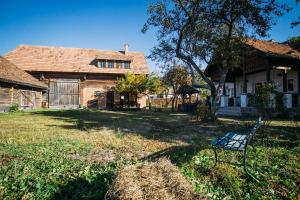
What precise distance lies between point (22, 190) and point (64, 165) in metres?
1.05

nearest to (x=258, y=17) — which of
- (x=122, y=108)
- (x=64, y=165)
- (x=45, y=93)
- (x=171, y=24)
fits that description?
(x=171, y=24)

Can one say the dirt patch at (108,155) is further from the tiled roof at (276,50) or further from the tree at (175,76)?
Answer: the tree at (175,76)

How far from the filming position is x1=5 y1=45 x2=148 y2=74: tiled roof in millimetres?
29203

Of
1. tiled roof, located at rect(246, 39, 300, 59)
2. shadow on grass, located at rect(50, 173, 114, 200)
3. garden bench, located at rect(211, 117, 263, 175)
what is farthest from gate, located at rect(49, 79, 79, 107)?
garden bench, located at rect(211, 117, 263, 175)

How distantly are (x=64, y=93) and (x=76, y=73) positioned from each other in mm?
2944

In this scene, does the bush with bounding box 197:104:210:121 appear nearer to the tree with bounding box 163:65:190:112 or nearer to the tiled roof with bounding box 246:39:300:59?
the tiled roof with bounding box 246:39:300:59

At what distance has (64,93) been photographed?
29.2 meters

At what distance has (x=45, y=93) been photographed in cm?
2889

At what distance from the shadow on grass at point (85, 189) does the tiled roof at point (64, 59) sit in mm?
26703

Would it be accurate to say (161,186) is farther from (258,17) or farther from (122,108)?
(122,108)

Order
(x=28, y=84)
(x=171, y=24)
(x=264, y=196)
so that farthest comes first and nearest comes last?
(x=28, y=84), (x=171, y=24), (x=264, y=196)

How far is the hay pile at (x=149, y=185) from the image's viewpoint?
2.52 meters

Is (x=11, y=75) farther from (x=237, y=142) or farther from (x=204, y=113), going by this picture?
(x=237, y=142)

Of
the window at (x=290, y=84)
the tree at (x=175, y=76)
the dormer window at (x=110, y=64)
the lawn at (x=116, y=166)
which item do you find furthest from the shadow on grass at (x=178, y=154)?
the dormer window at (x=110, y=64)
